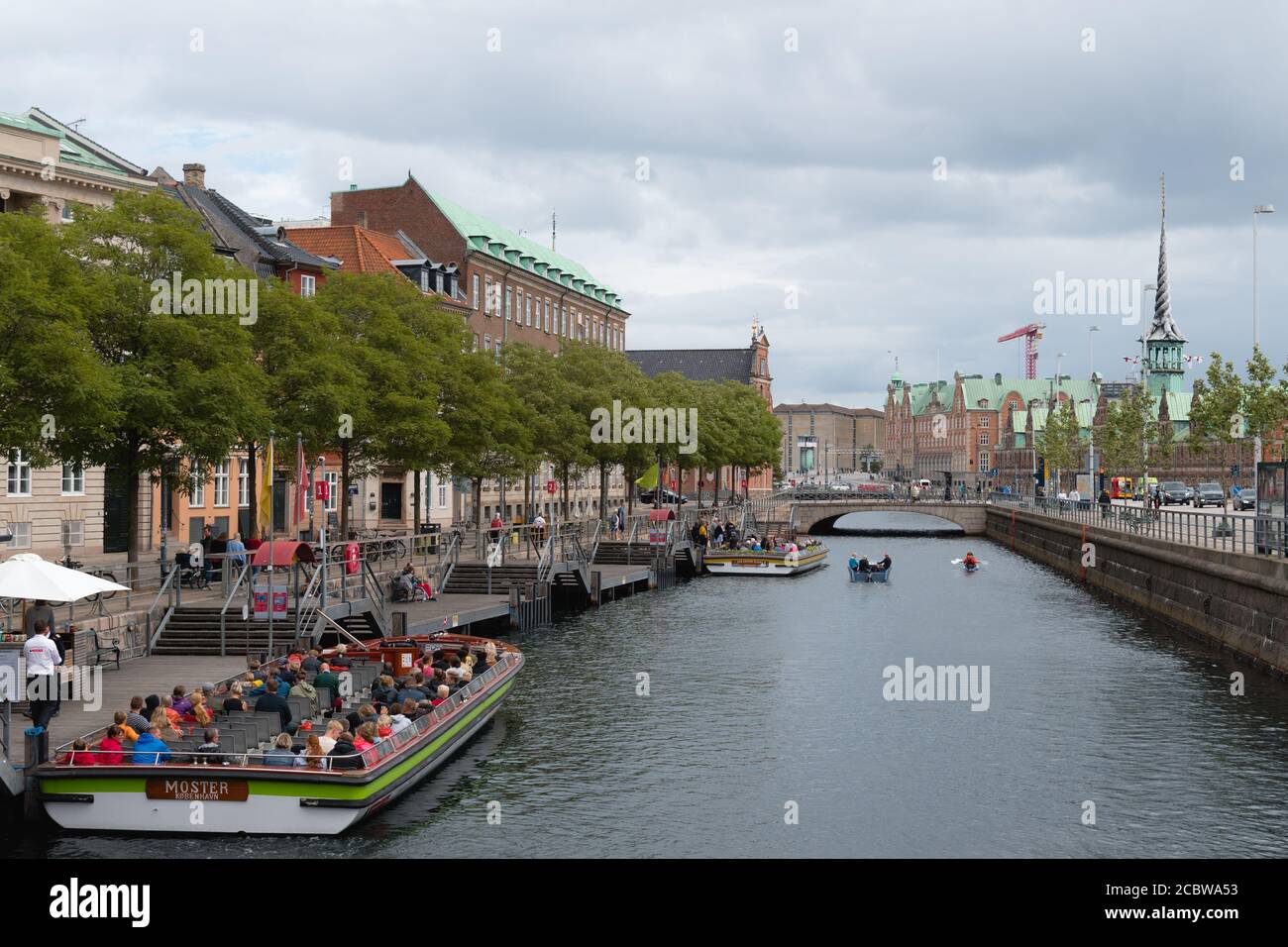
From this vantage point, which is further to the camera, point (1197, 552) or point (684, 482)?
point (684, 482)

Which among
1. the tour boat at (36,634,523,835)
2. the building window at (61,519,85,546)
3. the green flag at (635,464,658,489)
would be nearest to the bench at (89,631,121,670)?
the tour boat at (36,634,523,835)

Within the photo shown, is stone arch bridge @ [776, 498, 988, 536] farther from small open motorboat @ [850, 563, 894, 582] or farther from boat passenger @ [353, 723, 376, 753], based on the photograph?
boat passenger @ [353, 723, 376, 753]

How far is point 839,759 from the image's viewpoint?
29.1 m

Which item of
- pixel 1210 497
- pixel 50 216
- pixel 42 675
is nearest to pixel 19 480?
pixel 50 216

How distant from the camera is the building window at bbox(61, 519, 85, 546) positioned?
168 feet

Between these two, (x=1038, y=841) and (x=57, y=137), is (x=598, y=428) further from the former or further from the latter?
(x=1038, y=841)

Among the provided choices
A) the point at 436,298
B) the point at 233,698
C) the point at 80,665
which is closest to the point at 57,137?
the point at 436,298

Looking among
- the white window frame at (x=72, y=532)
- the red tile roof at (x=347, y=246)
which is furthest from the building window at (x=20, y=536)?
the red tile roof at (x=347, y=246)

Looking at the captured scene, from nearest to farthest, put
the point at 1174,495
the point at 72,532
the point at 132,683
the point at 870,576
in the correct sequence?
the point at 132,683, the point at 72,532, the point at 870,576, the point at 1174,495

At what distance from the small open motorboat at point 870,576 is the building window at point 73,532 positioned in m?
40.4

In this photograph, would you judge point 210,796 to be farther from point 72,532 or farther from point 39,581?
point 72,532

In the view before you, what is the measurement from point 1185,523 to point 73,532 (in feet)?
140

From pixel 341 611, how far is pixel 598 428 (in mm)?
→ 38388
